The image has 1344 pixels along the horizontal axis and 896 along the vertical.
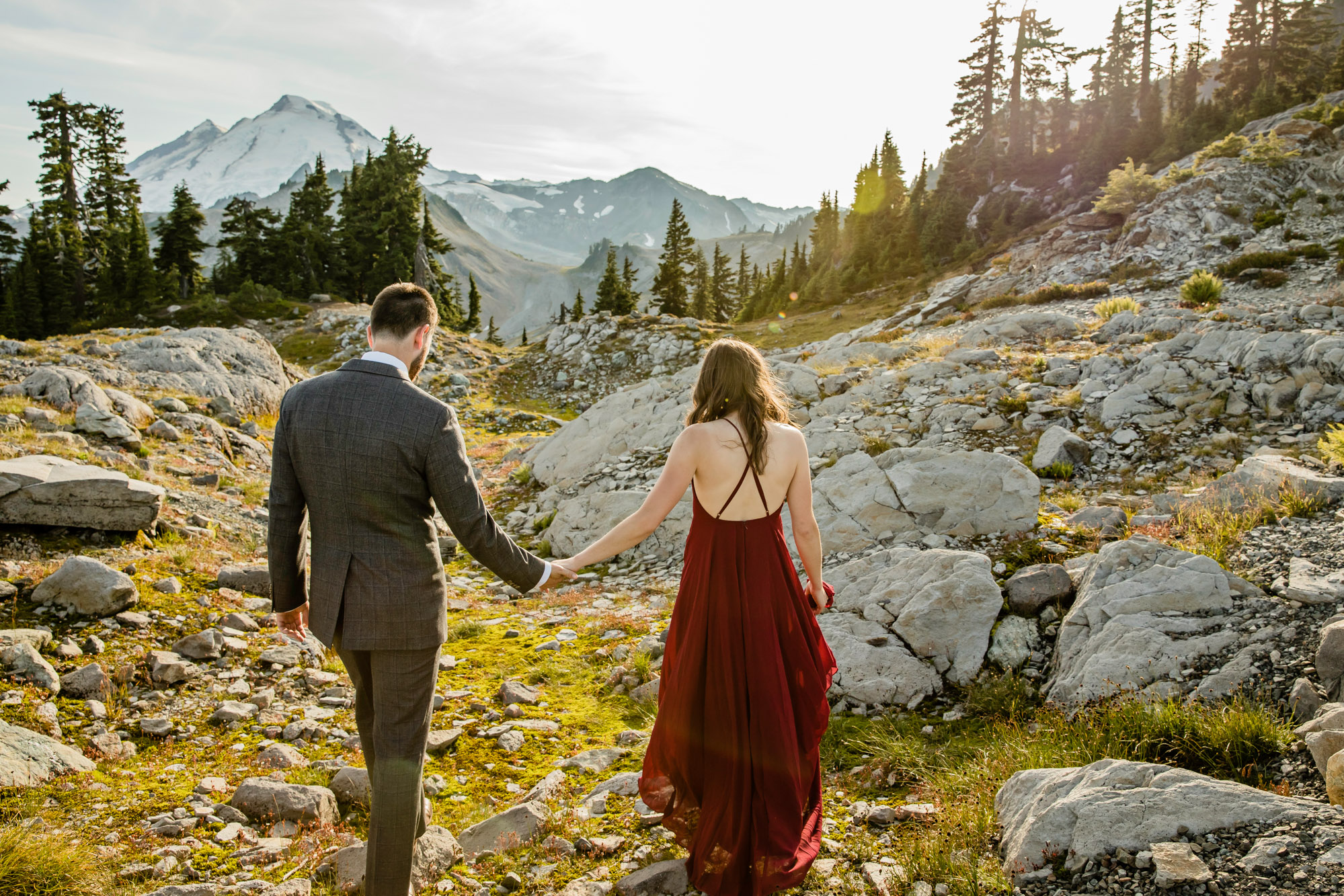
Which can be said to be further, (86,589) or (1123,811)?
(86,589)

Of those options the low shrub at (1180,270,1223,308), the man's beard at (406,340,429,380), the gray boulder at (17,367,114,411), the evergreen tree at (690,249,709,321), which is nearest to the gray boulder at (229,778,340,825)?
the man's beard at (406,340,429,380)

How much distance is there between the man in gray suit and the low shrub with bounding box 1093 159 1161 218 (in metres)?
41.5

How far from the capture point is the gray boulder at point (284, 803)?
420cm

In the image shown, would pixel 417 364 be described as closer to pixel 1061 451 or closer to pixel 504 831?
pixel 504 831

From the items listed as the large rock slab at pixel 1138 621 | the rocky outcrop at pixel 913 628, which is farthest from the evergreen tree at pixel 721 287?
the large rock slab at pixel 1138 621

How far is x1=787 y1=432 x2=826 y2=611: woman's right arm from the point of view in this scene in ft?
13.1

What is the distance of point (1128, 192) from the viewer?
35.2 metres

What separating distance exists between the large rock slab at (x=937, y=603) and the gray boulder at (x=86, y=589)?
7458mm

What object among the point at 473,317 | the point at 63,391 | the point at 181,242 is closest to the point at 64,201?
the point at 181,242

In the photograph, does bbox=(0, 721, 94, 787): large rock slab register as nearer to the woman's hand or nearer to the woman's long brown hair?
the woman's long brown hair

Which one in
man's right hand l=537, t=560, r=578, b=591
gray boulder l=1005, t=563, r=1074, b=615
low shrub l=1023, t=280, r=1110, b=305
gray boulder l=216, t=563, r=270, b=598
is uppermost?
low shrub l=1023, t=280, r=1110, b=305

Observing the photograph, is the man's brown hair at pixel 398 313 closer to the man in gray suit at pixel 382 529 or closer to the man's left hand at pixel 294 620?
the man in gray suit at pixel 382 529

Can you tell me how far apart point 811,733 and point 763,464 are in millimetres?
1753

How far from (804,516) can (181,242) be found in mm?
64664
